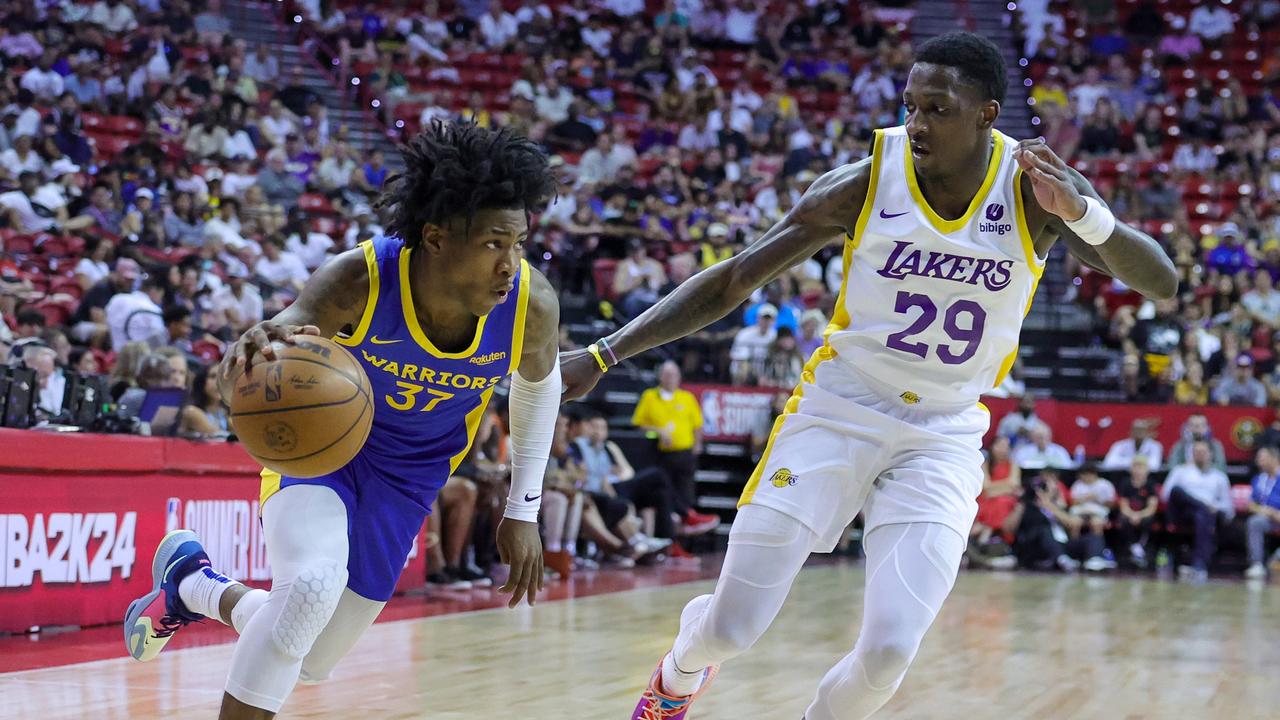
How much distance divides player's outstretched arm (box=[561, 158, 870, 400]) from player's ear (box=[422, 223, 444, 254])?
2.36 feet

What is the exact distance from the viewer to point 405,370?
13.8 feet

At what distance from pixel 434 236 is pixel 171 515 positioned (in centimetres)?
522

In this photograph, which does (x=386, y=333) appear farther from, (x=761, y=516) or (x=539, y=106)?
(x=539, y=106)

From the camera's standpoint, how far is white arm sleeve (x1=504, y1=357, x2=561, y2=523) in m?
4.53

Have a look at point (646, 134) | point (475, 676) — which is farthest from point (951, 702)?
point (646, 134)

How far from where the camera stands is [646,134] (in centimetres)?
2209

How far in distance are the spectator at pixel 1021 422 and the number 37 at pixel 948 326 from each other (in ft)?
40.0

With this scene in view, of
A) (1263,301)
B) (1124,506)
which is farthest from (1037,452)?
(1263,301)

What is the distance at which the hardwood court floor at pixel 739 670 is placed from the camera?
6234 mm

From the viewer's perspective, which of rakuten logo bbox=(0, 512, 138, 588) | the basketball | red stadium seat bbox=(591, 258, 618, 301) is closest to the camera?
the basketball

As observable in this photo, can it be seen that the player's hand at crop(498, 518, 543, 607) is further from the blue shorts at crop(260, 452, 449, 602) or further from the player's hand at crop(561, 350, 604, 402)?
the player's hand at crop(561, 350, 604, 402)

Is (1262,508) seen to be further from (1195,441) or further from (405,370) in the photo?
(405,370)

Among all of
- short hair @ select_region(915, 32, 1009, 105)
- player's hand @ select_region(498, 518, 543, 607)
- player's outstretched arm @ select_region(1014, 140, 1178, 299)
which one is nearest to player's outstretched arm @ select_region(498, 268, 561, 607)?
player's hand @ select_region(498, 518, 543, 607)

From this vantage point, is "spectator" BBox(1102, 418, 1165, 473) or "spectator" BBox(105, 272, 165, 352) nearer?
"spectator" BBox(105, 272, 165, 352)
